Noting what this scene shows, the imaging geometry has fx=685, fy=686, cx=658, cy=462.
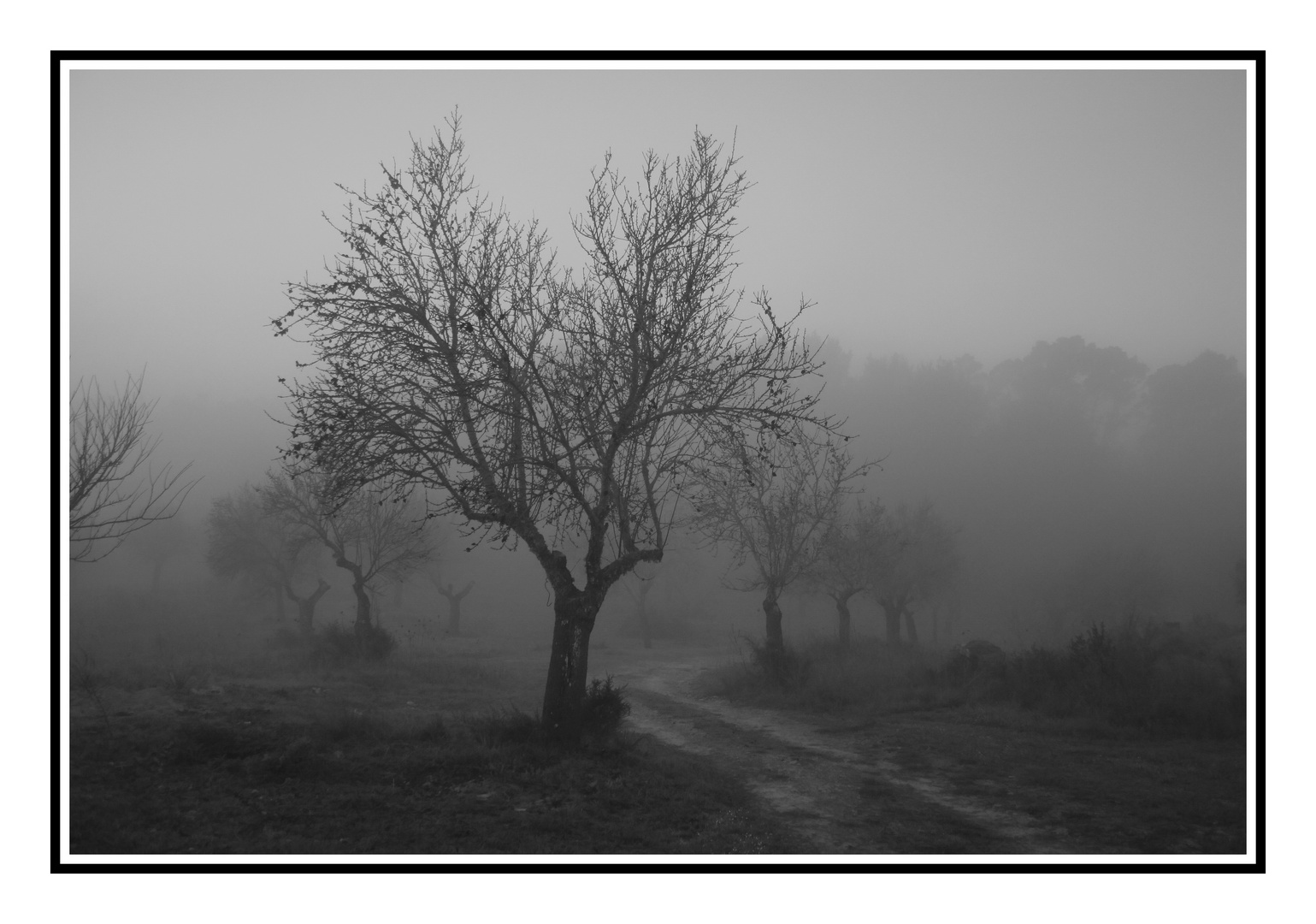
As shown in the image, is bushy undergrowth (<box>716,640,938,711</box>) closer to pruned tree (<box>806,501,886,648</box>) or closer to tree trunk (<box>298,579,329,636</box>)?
pruned tree (<box>806,501,886,648</box>)

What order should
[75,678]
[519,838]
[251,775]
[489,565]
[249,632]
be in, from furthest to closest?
[489,565] → [249,632] → [75,678] → [251,775] → [519,838]

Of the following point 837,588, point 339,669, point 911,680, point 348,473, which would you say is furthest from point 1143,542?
point 348,473

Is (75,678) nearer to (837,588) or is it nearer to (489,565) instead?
(837,588)

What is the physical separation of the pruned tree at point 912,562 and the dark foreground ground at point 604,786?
74.4 feet

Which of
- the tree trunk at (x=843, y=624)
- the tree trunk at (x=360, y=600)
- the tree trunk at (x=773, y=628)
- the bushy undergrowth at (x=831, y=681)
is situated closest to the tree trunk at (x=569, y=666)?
the bushy undergrowth at (x=831, y=681)

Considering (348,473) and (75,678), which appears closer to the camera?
(348,473)

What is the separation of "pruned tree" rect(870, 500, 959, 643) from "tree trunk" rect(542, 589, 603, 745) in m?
26.3

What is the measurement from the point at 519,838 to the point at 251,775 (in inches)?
156

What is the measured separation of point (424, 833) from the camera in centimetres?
661

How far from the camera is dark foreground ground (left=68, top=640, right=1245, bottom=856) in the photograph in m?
6.63

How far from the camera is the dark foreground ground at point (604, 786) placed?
6629mm

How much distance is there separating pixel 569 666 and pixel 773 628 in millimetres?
12288

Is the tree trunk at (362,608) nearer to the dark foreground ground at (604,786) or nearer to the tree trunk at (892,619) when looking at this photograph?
the dark foreground ground at (604,786)

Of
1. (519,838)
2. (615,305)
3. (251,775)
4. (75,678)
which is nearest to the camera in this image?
(519,838)
